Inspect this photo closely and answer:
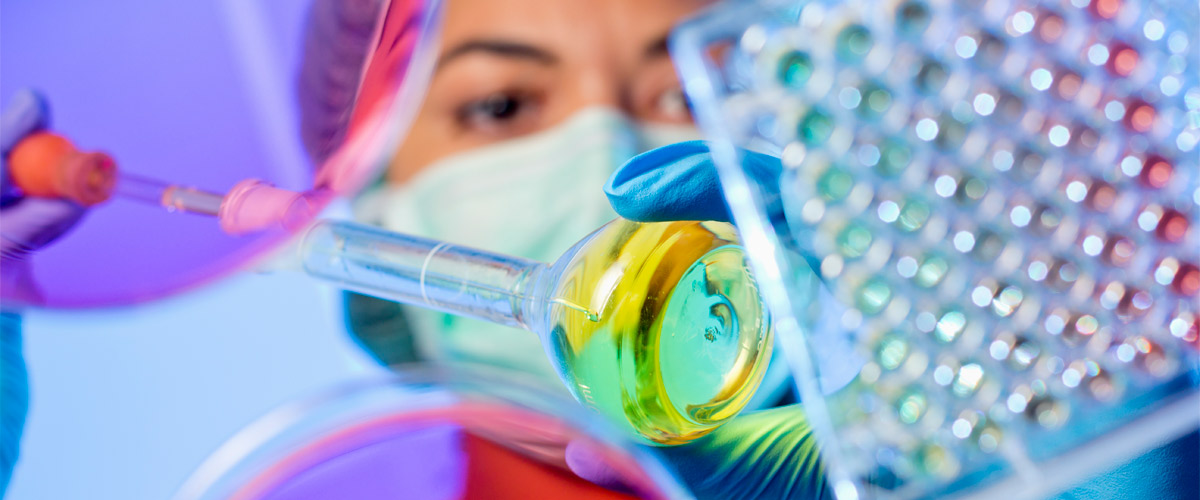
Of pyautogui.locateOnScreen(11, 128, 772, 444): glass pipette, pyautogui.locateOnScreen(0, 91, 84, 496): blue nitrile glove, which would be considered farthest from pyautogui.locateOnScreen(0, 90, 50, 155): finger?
pyautogui.locateOnScreen(11, 128, 772, 444): glass pipette

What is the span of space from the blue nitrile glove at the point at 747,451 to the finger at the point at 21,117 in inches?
14.7

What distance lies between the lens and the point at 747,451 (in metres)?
0.37

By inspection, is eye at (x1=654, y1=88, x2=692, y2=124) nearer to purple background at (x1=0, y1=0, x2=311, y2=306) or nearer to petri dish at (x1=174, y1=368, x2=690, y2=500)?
purple background at (x1=0, y1=0, x2=311, y2=306)

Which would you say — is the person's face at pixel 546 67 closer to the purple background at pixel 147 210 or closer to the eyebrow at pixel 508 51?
the eyebrow at pixel 508 51

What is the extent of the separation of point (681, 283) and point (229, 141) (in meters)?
0.40

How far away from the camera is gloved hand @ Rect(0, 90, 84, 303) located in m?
0.44

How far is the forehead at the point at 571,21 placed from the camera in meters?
0.86

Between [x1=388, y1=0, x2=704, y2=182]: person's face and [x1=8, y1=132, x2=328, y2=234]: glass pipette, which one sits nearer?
[x1=8, y1=132, x2=328, y2=234]: glass pipette

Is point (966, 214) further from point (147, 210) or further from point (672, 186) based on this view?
point (147, 210)

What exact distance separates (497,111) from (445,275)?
592mm

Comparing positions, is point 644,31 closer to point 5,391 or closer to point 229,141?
point 229,141

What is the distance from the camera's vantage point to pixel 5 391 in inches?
21.5

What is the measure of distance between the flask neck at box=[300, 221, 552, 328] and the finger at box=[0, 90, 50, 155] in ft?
0.87

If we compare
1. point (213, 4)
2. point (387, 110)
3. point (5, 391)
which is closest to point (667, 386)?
point (387, 110)
